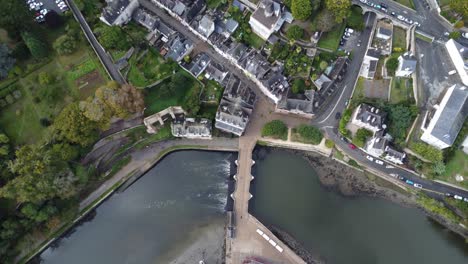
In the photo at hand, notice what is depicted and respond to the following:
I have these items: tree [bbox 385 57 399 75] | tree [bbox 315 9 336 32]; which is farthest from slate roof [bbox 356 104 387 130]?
tree [bbox 315 9 336 32]

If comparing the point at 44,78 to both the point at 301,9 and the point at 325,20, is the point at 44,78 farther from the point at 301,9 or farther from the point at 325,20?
the point at 325,20

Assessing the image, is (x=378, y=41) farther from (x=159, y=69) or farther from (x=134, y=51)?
(x=134, y=51)

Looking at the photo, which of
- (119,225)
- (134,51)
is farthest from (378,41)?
(119,225)

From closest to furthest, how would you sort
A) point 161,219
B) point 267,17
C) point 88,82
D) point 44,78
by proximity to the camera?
point 44,78 → point 161,219 → point 267,17 → point 88,82

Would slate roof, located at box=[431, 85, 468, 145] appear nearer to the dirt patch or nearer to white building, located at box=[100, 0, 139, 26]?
white building, located at box=[100, 0, 139, 26]

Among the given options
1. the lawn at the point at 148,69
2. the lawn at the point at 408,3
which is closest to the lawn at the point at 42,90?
the lawn at the point at 148,69

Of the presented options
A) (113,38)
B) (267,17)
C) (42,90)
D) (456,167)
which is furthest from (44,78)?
(456,167)

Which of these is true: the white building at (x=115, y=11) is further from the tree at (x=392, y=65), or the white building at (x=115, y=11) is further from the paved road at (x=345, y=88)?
the tree at (x=392, y=65)
